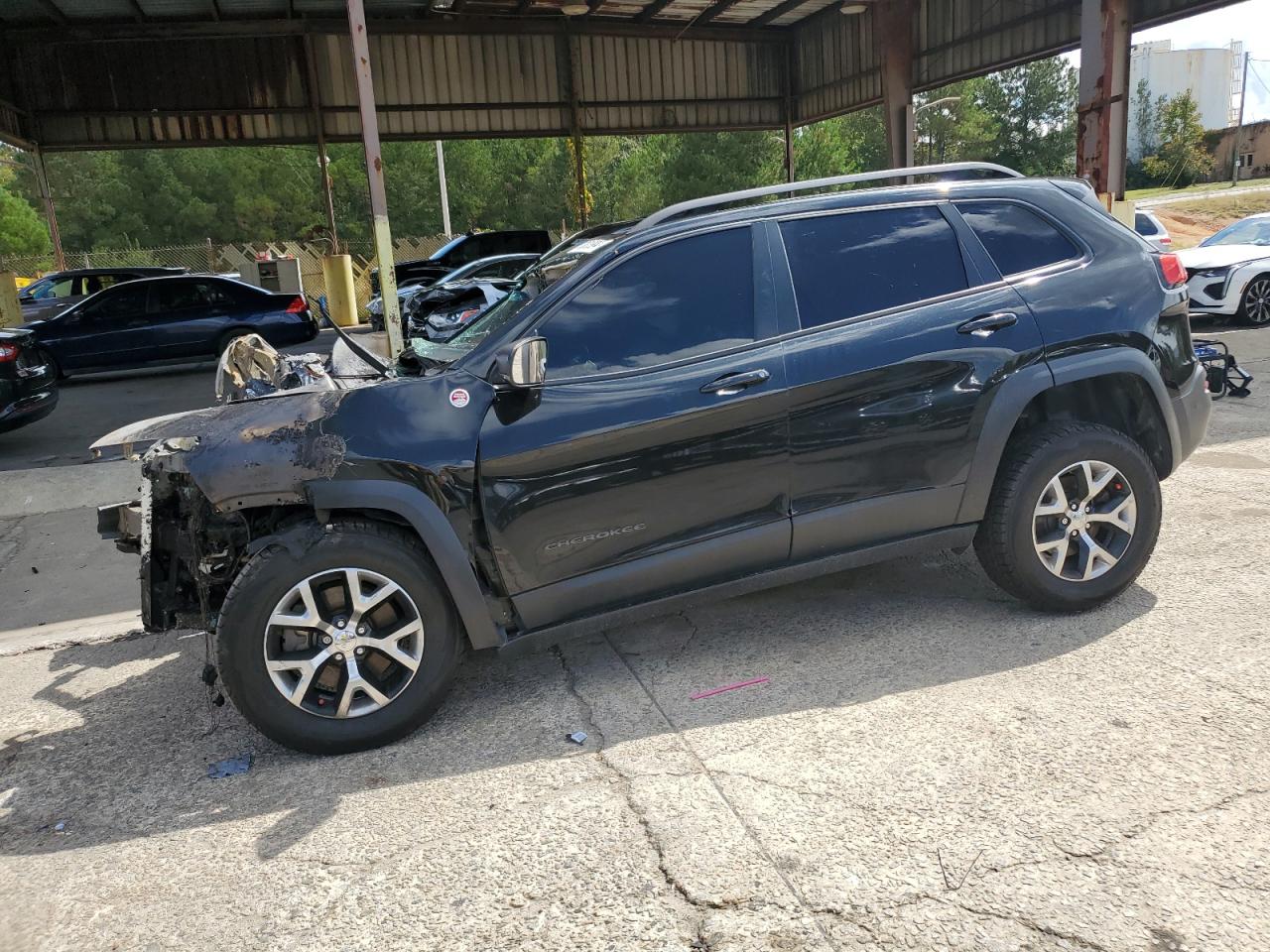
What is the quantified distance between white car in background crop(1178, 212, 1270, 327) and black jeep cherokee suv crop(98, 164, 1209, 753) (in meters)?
9.95

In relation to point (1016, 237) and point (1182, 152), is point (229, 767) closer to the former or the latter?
point (1016, 237)

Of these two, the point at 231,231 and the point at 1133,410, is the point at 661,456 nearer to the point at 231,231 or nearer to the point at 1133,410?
the point at 1133,410

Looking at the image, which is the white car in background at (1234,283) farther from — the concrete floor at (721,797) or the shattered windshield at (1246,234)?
the concrete floor at (721,797)

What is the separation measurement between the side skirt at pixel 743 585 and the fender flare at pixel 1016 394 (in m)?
0.16

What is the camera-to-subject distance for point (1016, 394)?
410 cm

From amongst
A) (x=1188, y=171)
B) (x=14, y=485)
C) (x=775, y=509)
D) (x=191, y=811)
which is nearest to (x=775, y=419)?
(x=775, y=509)

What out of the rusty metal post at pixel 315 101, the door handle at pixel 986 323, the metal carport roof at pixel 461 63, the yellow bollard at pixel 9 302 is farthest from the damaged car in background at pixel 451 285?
the door handle at pixel 986 323

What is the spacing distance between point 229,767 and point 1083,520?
143 inches

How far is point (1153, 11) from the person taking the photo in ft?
45.5

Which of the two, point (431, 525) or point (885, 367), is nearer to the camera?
point (431, 525)

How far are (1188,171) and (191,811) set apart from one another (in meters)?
68.0

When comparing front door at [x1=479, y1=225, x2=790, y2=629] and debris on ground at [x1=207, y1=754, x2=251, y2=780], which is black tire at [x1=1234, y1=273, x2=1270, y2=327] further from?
debris on ground at [x1=207, y1=754, x2=251, y2=780]

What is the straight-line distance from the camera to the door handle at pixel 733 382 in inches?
148

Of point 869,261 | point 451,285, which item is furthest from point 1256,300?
point 869,261
